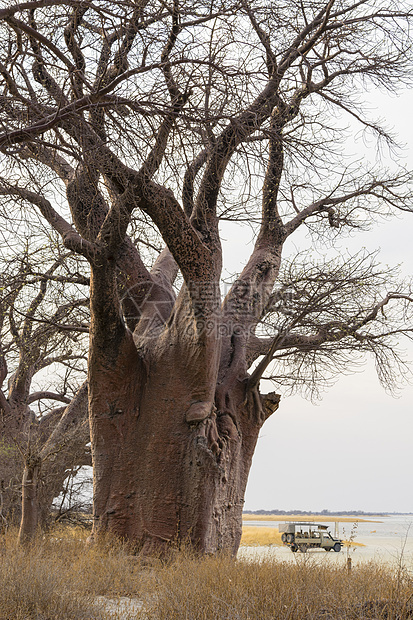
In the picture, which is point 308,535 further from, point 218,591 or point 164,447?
point 218,591

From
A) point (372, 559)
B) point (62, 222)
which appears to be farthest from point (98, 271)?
point (372, 559)

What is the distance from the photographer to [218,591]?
4449mm

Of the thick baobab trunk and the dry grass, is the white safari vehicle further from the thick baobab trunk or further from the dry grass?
the dry grass

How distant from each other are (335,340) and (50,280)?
456 cm

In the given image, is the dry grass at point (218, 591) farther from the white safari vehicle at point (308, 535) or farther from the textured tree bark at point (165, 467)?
the white safari vehicle at point (308, 535)

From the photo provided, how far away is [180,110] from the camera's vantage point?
4164mm

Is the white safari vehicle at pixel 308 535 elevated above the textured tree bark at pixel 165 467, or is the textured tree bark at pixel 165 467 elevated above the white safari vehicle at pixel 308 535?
the textured tree bark at pixel 165 467

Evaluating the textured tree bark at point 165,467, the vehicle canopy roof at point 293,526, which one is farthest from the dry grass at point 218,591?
the vehicle canopy roof at point 293,526

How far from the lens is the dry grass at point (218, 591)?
13.4 feet

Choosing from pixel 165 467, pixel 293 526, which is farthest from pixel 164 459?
pixel 293 526

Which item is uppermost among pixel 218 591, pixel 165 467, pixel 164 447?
pixel 164 447

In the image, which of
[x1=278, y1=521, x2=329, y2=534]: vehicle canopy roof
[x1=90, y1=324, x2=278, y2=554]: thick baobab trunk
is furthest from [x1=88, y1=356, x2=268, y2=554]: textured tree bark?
[x1=278, y1=521, x2=329, y2=534]: vehicle canopy roof

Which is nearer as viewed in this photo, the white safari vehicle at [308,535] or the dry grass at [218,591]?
the dry grass at [218,591]

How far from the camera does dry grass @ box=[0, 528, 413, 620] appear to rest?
13.4ft
